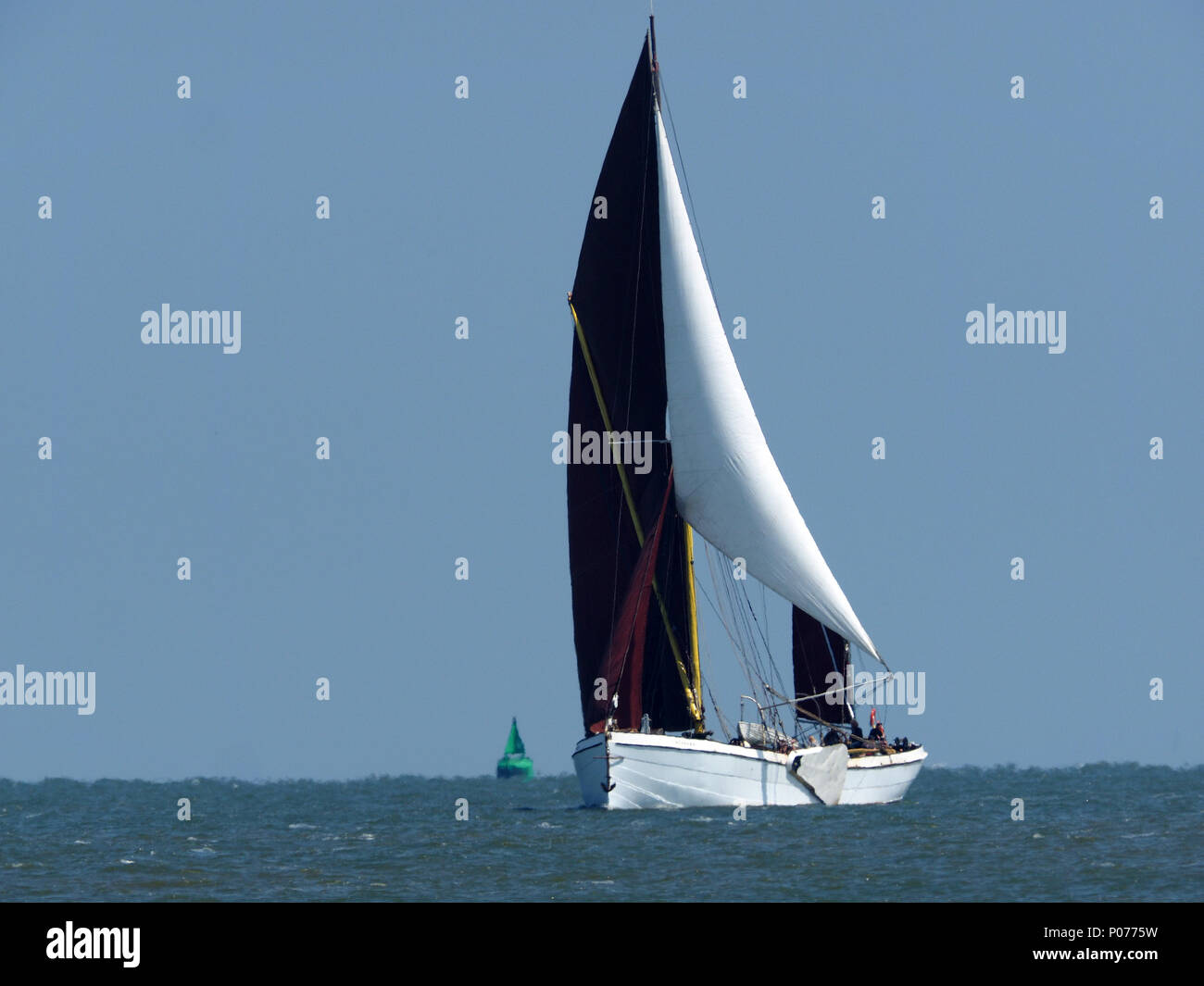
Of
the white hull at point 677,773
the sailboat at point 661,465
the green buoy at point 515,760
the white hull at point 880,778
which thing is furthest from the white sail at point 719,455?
the green buoy at point 515,760

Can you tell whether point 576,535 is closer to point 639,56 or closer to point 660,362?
point 660,362

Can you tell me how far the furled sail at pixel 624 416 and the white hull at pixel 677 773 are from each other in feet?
12.1

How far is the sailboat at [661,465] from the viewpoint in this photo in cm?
5631

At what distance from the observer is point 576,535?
5759 centimetres

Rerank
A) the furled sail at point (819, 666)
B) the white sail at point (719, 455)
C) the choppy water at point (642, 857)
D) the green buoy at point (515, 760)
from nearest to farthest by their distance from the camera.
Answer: the choppy water at point (642, 857) < the white sail at point (719, 455) < the furled sail at point (819, 666) < the green buoy at point (515, 760)

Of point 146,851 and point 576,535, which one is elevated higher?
point 576,535

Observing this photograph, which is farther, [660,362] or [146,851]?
[660,362]

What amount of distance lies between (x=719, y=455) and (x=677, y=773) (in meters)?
10.4

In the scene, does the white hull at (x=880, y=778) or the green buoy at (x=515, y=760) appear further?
the green buoy at (x=515, y=760)

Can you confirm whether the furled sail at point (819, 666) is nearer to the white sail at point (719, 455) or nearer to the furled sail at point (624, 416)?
the white sail at point (719, 455)

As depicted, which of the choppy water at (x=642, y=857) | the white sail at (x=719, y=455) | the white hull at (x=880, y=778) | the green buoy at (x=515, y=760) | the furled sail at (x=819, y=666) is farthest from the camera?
the green buoy at (x=515, y=760)

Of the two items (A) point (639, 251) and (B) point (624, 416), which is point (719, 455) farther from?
(A) point (639, 251)

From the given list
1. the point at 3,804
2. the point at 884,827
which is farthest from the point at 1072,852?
the point at 3,804
